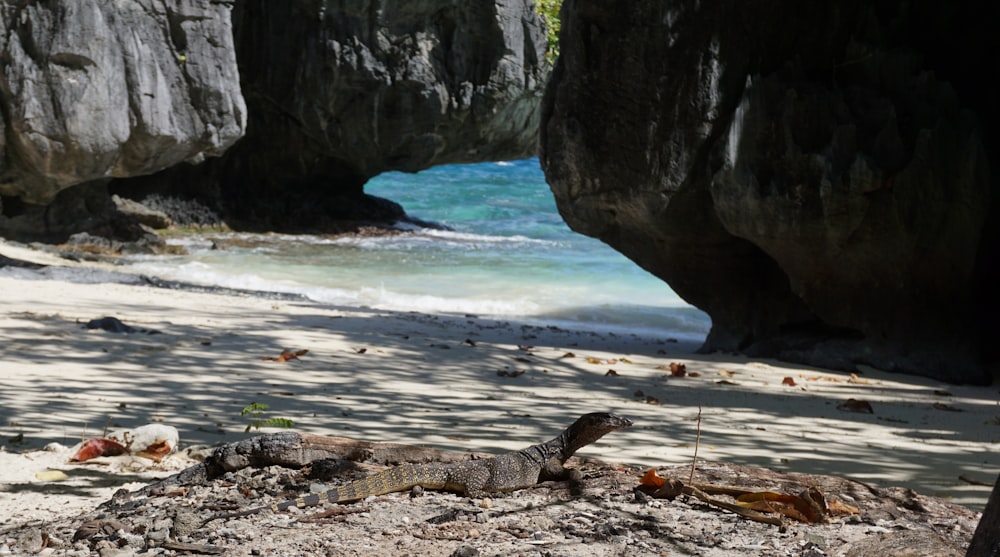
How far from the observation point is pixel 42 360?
6.33 m

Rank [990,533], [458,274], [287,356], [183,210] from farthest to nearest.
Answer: [183,210]
[458,274]
[287,356]
[990,533]

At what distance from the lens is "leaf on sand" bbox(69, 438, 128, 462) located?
404 centimetres

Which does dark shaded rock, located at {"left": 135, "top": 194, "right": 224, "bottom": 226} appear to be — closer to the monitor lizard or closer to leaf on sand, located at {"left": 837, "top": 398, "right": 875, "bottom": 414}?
leaf on sand, located at {"left": 837, "top": 398, "right": 875, "bottom": 414}

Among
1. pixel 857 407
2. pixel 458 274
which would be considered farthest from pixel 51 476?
pixel 458 274

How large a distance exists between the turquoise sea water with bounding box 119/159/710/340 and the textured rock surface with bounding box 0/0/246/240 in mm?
2145

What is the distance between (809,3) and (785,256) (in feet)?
7.77

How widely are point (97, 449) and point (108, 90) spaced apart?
1135 centimetres

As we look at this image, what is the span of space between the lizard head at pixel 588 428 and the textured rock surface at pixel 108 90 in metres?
12.2

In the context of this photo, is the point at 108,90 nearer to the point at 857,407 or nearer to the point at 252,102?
the point at 252,102

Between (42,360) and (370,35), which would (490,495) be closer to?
(42,360)

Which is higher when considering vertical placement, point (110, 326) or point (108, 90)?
point (108, 90)

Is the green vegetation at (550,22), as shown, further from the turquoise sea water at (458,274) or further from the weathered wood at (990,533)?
the weathered wood at (990,533)

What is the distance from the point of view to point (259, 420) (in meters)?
4.91

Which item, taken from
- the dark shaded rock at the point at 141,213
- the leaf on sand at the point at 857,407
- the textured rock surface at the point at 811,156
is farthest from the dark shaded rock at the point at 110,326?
the dark shaded rock at the point at 141,213
